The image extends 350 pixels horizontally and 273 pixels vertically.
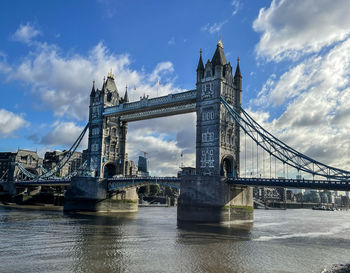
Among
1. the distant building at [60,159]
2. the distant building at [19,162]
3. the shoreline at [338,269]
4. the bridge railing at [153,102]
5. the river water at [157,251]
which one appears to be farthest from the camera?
the distant building at [60,159]

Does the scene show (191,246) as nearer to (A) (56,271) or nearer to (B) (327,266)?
(B) (327,266)

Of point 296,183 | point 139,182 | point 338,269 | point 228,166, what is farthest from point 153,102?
point 338,269

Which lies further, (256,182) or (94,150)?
(94,150)

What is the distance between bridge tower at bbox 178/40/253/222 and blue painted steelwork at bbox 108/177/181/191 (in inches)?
197

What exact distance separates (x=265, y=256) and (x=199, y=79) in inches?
1416

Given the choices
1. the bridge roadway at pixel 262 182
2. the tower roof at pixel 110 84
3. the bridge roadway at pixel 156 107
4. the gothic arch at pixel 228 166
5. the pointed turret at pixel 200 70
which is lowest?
the bridge roadway at pixel 262 182

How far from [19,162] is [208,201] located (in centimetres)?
8530

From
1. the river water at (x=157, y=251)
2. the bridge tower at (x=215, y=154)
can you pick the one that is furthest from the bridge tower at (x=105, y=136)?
the river water at (x=157, y=251)

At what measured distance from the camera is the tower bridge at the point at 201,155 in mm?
48625

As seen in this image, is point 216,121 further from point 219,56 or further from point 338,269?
point 338,269

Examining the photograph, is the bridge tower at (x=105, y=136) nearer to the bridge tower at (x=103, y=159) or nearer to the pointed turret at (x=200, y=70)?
the bridge tower at (x=103, y=159)

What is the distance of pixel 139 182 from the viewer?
64.4 m

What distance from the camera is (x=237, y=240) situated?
33906 millimetres

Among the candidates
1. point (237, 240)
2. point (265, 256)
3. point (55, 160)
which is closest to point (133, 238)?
point (237, 240)
